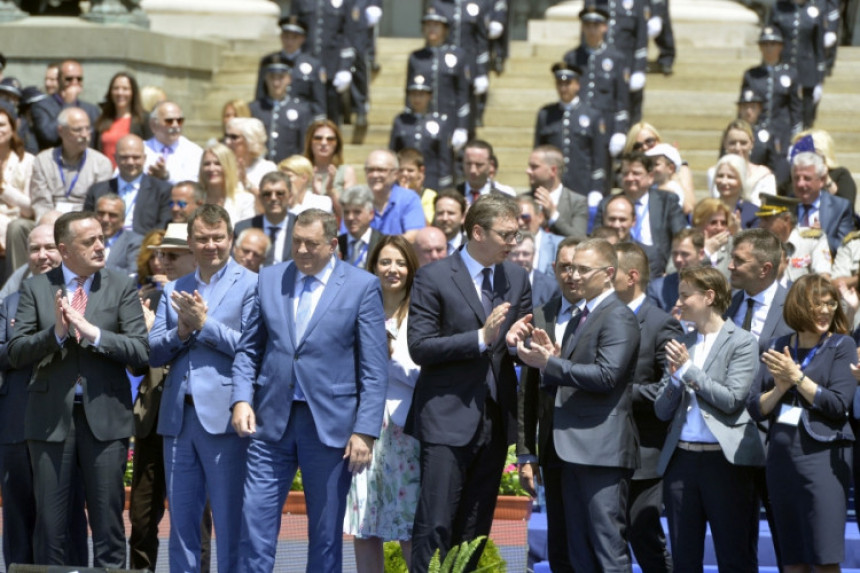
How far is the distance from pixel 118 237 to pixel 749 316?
4.32m

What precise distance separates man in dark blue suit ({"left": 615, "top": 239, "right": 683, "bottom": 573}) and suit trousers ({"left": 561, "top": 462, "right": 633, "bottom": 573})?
487mm

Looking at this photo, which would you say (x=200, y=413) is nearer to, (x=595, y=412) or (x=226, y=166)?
(x=595, y=412)

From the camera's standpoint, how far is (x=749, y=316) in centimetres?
957

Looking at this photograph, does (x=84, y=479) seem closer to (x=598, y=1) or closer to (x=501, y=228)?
(x=501, y=228)

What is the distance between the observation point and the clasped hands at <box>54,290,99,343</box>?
8.77m

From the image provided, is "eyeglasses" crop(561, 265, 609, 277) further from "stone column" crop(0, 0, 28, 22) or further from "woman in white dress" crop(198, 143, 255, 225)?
"stone column" crop(0, 0, 28, 22)

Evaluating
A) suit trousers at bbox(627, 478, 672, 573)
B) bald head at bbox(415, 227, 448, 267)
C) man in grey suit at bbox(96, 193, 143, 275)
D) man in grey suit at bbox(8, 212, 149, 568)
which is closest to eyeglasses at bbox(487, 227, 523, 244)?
suit trousers at bbox(627, 478, 672, 573)

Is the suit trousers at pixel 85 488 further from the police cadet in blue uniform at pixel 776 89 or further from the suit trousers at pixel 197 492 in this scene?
the police cadet in blue uniform at pixel 776 89

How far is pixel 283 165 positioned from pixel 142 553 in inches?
151

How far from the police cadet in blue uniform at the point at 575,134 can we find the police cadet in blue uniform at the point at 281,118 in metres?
1.95

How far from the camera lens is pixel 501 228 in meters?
9.07

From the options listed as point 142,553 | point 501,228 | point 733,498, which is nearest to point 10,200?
point 142,553

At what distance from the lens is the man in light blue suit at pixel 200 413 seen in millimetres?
8961

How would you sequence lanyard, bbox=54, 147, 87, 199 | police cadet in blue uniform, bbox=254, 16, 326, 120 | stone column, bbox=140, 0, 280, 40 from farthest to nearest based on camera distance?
stone column, bbox=140, 0, 280, 40, police cadet in blue uniform, bbox=254, 16, 326, 120, lanyard, bbox=54, 147, 87, 199
